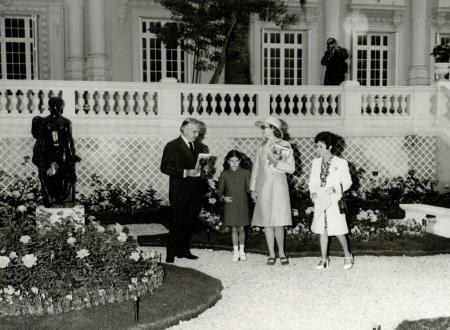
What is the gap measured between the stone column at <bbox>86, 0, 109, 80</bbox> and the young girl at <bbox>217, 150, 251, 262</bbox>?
9714 mm

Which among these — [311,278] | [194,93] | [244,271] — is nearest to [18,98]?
[194,93]

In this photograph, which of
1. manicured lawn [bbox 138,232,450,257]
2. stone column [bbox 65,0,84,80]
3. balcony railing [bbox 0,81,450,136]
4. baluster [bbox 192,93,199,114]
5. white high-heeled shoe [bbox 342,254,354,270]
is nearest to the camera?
white high-heeled shoe [bbox 342,254,354,270]

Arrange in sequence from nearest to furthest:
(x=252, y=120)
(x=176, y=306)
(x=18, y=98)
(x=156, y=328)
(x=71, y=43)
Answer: (x=156, y=328) < (x=176, y=306) < (x=18, y=98) < (x=252, y=120) < (x=71, y=43)

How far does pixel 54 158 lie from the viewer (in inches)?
307

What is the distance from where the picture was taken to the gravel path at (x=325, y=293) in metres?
5.81

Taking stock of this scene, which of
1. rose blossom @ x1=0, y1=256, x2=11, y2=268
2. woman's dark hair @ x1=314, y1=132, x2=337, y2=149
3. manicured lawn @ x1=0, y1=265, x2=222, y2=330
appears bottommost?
manicured lawn @ x1=0, y1=265, x2=222, y2=330

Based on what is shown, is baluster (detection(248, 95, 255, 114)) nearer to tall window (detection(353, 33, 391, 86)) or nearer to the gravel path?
the gravel path

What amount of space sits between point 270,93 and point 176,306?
807 cm

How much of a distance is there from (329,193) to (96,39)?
1150cm

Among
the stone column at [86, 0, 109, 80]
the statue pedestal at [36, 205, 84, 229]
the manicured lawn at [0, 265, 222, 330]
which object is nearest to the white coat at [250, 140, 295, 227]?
the manicured lawn at [0, 265, 222, 330]

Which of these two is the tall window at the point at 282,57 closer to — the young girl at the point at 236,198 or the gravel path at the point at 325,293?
the young girl at the point at 236,198

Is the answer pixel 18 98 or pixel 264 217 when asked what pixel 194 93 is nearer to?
pixel 18 98

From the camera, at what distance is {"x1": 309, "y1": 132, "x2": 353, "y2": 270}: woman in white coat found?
782cm

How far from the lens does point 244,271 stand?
307 inches
